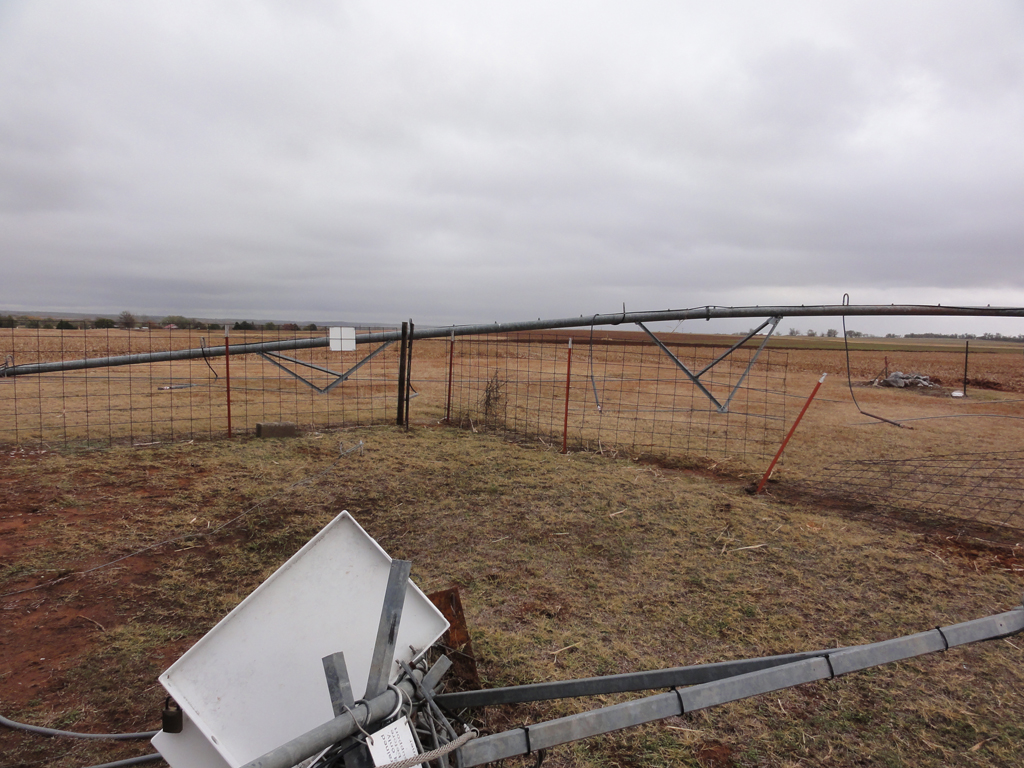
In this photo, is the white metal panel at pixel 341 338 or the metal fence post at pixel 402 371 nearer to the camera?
the white metal panel at pixel 341 338

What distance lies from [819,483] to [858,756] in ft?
16.6

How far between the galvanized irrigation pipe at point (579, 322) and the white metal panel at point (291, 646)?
6.03m

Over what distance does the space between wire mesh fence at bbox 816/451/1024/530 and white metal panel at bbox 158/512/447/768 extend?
606 cm

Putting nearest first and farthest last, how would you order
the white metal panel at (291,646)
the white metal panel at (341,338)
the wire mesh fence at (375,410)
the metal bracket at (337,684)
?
the metal bracket at (337,684) → the white metal panel at (291,646) → the white metal panel at (341,338) → the wire mesh fence at (375,410)

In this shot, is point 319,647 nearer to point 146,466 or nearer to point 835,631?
point 835,631

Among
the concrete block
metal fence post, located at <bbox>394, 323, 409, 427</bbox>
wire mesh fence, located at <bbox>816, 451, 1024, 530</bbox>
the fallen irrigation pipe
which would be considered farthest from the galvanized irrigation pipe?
the fallen irrigation pipe

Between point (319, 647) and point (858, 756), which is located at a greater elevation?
point (319, 647)

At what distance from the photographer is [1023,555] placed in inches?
188

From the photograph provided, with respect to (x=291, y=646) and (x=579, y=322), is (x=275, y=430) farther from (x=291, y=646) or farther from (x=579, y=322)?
(x=291, y=646)

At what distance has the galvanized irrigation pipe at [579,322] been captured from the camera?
572 centimetres

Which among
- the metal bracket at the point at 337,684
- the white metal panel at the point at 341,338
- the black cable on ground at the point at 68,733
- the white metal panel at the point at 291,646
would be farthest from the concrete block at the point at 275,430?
the metal bracket at the point at 337,684

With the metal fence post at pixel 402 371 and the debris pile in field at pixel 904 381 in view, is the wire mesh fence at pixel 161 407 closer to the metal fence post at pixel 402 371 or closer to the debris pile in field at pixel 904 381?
the metal fence post at pixel 402 371

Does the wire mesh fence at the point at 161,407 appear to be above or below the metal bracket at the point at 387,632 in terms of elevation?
below

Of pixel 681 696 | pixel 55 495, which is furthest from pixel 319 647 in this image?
pixel 55 495
